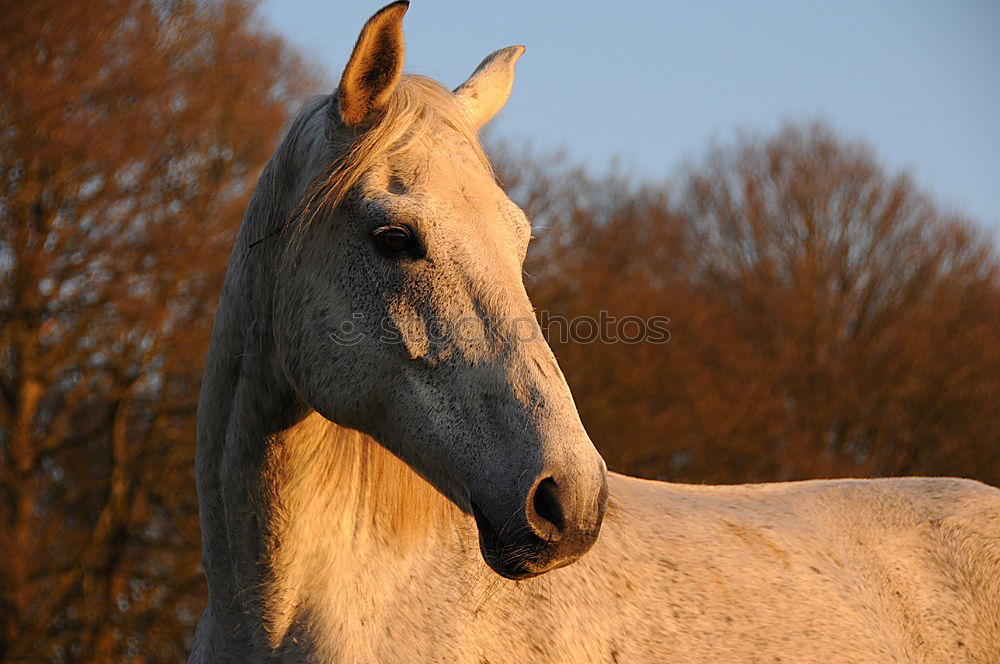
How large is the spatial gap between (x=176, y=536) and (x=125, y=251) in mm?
3709

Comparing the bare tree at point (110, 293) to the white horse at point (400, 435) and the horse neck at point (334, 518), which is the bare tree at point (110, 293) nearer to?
the white horse at point (400, 435)

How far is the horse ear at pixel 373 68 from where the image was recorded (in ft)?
8.67

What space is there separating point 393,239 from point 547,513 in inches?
35.3

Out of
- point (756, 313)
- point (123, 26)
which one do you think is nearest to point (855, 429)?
point (756, 313)

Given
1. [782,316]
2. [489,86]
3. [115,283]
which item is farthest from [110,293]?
[782,316]

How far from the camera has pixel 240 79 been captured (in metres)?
12.3

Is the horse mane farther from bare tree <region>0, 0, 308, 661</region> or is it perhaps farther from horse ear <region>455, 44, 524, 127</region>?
bare tree <region>0, 0, 308, 661</region>

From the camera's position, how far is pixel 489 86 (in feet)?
11.4

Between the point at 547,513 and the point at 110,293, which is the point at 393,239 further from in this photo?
the point at 110,293

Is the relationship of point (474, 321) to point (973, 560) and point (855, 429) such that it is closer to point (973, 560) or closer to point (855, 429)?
point (973, 560)

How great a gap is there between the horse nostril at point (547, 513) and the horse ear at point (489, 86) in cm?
149

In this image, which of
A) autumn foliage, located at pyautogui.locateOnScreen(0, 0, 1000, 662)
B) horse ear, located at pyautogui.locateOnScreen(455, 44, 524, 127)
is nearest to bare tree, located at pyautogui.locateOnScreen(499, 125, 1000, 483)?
autumn foliage, located at pyautogui.locateOnScreen(0, 0, 1000, 662)

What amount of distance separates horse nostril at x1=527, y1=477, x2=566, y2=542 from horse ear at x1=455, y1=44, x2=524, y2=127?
58.8 inches

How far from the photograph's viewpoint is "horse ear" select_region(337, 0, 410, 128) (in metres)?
2.64
